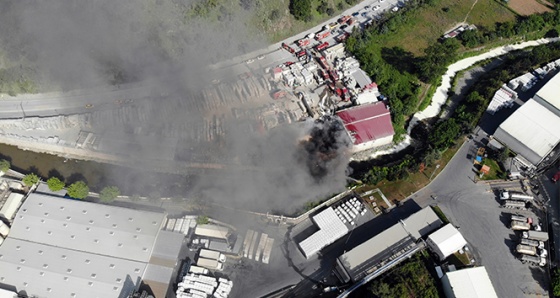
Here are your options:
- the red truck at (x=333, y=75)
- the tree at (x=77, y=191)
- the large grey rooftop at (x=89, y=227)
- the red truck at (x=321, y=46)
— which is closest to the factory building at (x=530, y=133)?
the red truck at (x=333, y=75)

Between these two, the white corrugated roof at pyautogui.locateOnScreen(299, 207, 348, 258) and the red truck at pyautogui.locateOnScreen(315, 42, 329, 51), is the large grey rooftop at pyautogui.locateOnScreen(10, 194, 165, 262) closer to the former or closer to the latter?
the white corrugated roof at pyautogui.locateOnScreen(299, 207, 348, 258)

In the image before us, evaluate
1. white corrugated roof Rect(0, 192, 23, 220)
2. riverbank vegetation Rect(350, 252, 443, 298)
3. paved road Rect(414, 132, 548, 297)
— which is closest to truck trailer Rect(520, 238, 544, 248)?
paved road Rect(414, 132, 548, 297)

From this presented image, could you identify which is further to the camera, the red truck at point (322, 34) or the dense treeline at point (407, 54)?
the red truck at point (322, 34)

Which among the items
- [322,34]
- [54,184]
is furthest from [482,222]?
[54,184]

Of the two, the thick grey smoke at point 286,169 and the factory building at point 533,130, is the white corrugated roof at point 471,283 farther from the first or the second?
the factory building at point 533,130

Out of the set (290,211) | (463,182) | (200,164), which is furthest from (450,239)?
(200,164)

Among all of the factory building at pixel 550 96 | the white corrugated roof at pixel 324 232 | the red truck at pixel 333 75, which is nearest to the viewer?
the white corrugated roof at pixel 324 232

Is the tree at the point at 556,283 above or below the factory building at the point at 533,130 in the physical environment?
below
